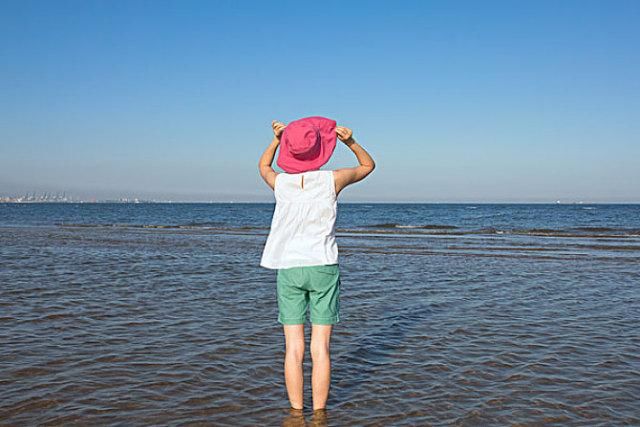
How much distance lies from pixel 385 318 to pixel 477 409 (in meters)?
3.39

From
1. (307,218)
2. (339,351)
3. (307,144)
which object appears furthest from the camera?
(339,351)

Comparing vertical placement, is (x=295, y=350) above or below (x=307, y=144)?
below

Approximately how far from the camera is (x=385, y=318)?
7.76m

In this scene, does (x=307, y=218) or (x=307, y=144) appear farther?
(x=307, y=218)

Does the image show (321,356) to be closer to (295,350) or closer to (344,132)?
(295,350)

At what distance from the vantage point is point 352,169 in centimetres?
413

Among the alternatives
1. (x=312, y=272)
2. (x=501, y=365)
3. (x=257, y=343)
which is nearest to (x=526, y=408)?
(x=501, y=365)

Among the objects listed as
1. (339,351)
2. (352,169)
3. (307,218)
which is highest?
(352,169)

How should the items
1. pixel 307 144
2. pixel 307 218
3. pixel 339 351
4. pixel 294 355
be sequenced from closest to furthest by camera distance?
pixel 307 144 → pixel 307 218 → pixel 294 355 → pixel 339 351

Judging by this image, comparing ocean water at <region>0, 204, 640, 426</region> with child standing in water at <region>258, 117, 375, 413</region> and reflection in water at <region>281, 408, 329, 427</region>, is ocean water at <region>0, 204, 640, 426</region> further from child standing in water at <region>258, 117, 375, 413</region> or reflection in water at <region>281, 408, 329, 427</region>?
child standing in water at <region>258, 117, 375, 413</region>

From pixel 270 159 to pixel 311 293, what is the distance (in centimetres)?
117

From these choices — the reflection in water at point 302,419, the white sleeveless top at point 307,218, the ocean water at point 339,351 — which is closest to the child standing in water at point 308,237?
the white sleeveless top at point 307,218

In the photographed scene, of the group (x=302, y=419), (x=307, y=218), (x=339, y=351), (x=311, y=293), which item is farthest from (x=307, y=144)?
(x=339, y=351)

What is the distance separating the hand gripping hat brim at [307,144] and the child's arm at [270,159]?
0.54 feet
